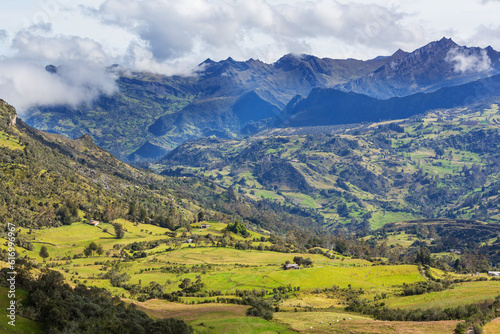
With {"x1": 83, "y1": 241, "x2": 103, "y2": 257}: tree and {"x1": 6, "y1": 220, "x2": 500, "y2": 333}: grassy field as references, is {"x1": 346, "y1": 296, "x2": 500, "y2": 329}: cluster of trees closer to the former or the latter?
{"x1": 6, "y1": 220, "x2": 500, "y2": 333}: grassy field

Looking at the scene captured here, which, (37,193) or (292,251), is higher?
(37,193)

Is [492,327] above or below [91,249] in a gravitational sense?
below

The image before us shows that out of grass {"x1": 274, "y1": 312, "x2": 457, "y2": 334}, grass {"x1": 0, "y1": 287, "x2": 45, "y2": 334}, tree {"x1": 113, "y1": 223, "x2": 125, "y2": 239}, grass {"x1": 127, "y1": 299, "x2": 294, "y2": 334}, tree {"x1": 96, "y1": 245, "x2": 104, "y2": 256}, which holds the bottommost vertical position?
grass {"x1": 127, "y1": 299, "x2": 294, "y2": 334}

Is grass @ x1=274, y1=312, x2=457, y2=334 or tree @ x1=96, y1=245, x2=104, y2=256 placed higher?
tree @ x1=96, y1=245, x2=104, y2=256

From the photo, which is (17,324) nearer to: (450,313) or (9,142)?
(450,313)

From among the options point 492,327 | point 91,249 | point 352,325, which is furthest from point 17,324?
point 91,249

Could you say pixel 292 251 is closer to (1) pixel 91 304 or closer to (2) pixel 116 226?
(2) pixel 116 226

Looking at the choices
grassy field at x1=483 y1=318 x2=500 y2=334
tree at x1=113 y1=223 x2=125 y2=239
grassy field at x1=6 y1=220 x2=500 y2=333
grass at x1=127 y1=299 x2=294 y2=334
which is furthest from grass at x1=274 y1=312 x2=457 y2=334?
tree at x1=113 y1=223 x2=125 y2=239

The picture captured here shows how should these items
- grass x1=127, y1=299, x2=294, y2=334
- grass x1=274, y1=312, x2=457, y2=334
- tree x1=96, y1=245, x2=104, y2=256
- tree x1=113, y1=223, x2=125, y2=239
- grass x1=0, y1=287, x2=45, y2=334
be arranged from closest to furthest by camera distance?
grass x1=0, y1=287, x2=45, y2=334, grass x1=274, y1=312, x2=457, y2=334, grass x1=127, y1=299, x2=294, y2=334, tree x1=96, y1=245, x2=104, y2=256, tree x1=113, y1=223, x2=125, y2=239

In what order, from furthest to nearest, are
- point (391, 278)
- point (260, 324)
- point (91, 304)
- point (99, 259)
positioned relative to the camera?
1. point (99, 259)
2. point (391, 278)
3. point (260, 324)
4. point (91, 304)

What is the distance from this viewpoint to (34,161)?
176m

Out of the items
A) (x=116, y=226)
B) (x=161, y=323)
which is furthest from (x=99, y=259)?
(x=161, y=323)

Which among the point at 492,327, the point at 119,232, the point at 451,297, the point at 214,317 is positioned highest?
the point at 119,232

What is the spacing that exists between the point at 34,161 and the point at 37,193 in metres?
29.0
